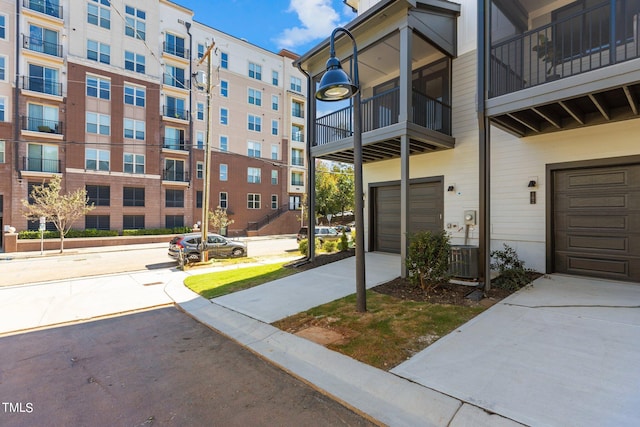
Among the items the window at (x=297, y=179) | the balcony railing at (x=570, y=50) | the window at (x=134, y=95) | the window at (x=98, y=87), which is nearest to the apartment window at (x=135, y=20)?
the window at (x=134, y=95)

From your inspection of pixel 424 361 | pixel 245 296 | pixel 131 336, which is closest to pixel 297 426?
pixel 424 361

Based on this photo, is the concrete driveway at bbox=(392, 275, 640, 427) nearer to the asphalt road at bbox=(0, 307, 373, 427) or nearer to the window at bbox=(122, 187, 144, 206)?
the asphalt road at bbox=(0, 307, 373, 427)

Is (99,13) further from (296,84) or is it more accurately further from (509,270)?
(509,270)

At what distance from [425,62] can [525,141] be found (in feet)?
14.0

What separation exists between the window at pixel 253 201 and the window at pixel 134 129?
36.3 feet

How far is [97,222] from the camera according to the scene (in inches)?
945

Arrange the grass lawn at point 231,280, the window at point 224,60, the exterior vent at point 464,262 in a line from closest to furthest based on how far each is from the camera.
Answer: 1. the exterior vent at point 464,262
2. the grass lawn at point 231,280
3. the window at point 224,60

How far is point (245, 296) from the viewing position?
23.4 feet

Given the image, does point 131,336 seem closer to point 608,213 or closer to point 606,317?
point 606,317

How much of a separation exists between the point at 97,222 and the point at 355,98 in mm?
26047

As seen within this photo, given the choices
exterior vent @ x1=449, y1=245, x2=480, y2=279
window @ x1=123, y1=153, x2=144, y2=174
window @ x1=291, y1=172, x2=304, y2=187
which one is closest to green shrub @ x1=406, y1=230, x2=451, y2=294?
exterior vent @ x1=449, y1=245, x2=480, y2=279

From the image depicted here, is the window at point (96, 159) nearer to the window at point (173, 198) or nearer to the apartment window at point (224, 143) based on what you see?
the window at point (173, 198)

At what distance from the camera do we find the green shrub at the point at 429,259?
6.21 meters

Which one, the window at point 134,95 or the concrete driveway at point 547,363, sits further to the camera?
the window at point 134,95
